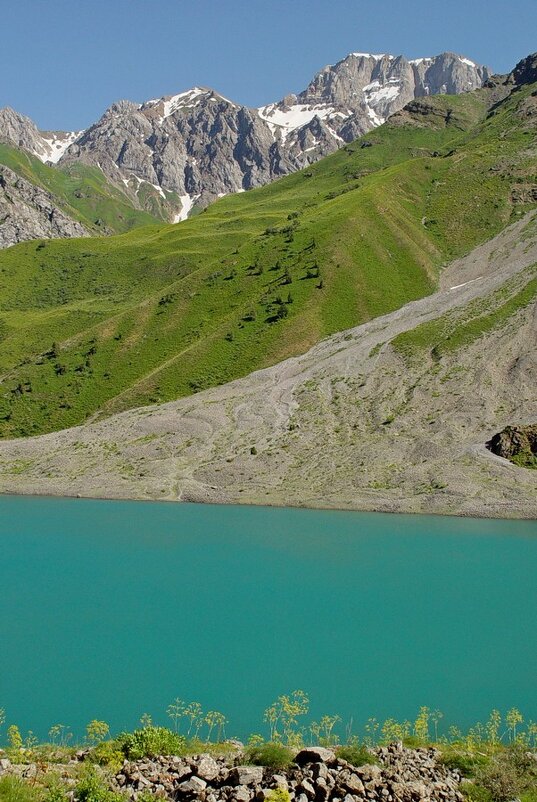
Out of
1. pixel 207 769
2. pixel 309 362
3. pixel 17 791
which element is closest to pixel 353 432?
pixel 309 362

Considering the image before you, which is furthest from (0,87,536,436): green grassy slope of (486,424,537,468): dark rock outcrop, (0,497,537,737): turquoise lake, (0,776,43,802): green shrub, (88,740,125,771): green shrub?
(0,776,43,802): green shrub

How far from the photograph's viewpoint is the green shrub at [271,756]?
1928 centimetres

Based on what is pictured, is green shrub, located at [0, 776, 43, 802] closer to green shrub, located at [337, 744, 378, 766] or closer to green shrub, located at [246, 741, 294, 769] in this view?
green shrub, located at [246, 741, 294, 769]

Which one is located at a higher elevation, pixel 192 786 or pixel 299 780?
pixel 192 786

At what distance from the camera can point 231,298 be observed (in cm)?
15600

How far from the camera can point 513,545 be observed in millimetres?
62125

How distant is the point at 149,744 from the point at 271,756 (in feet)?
12.3

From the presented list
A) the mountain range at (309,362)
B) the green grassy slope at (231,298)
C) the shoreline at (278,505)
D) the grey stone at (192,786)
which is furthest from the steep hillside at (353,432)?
the grey stone at (192,786)

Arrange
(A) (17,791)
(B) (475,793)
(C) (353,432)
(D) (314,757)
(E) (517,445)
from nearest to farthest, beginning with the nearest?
(A) (17,791) < (B) (475,793) < (D) (314,757) < (E) (517,445) < (C) (353,432)

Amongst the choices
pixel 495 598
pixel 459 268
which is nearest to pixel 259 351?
pixel 459 268

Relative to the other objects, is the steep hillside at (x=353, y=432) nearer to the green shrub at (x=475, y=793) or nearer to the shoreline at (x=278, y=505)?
the shoreline at (x=278, y=505)

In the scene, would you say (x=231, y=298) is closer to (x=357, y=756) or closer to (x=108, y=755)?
(x=108, y=755)

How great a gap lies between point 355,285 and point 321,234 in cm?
2801

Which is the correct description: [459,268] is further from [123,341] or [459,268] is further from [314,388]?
[123,341]
